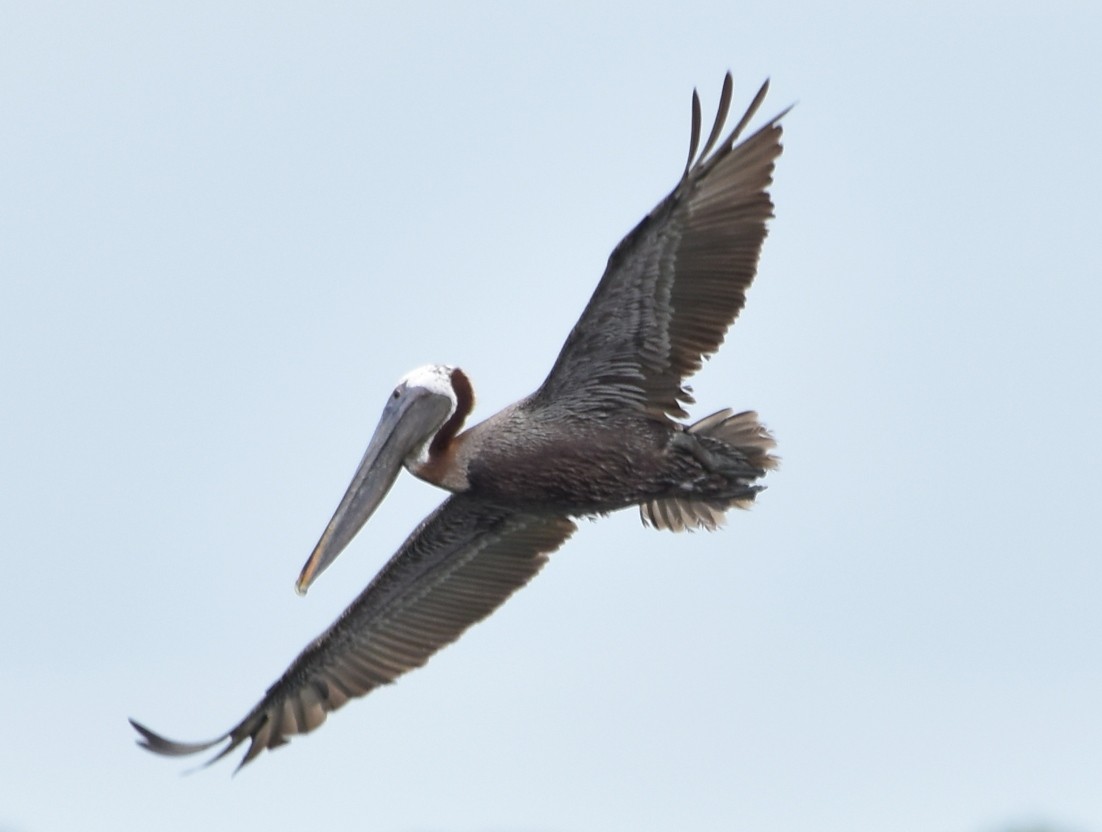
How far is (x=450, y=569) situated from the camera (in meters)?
14.9

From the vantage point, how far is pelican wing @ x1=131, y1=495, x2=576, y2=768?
47.9ft

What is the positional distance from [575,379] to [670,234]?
110 cm

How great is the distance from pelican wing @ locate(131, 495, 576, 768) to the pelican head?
927 millimetres

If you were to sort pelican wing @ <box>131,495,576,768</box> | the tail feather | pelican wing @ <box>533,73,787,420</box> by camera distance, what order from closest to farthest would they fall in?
pelican wing @ <box>533,73,787,420</box>, the tail feather, pelican wing @ <box>131,495,576,768</box>

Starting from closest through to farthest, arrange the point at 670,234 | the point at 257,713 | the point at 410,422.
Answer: the point at 670,234, the point at 410,422, the point at 257,713

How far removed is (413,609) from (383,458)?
1.78m

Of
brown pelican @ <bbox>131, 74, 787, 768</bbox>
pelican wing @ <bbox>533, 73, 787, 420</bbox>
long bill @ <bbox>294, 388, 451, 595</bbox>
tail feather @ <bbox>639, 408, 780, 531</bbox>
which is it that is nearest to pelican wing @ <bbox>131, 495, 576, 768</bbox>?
brown pelican @ <bbox>131, 74, 787, 768</bbox>

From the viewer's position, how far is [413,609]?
15023 millimetres

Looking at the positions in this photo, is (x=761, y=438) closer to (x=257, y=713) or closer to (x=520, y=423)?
(x=520, y=423)

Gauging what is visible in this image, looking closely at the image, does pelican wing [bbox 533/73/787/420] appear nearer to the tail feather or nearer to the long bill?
the tail feather

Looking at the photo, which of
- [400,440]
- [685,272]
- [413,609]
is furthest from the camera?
[413,609]

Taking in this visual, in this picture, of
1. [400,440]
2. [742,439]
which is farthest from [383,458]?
[742,439]

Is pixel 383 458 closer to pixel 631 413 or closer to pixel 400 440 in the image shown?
pixel 400 440

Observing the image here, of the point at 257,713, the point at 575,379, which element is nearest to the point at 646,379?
the point at 575,379
